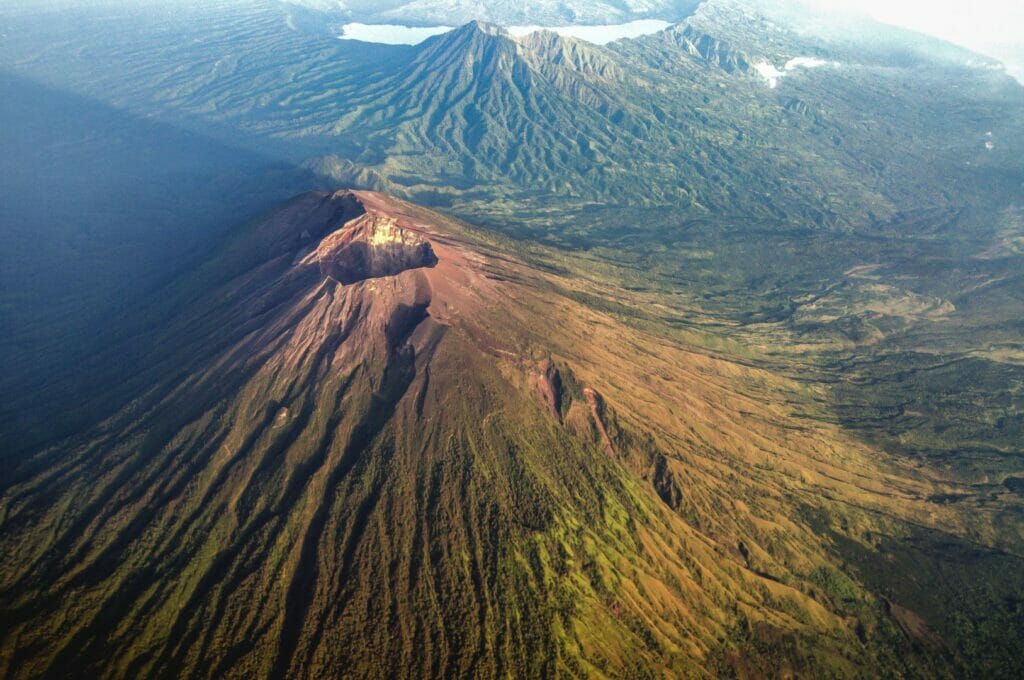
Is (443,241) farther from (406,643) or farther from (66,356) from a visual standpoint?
(66,356)

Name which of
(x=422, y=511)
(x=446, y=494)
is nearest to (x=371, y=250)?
(x=446, y=494)

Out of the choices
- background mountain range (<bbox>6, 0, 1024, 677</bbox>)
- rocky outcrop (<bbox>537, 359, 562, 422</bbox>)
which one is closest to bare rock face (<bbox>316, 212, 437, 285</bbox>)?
background mountain range (<bbox>6, 0, 1024, 677</bbox>)

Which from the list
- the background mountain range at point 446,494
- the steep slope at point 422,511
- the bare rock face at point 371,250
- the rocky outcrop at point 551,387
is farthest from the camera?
the bare rock face at point 371,250

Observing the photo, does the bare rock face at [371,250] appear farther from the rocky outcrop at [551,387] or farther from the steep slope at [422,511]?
the rocky outcrop at [551,387]

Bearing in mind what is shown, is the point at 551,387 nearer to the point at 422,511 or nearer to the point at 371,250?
the point at 422,511

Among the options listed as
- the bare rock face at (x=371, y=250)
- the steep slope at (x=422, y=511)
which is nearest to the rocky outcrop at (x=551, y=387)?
the steep slope at (x=422, y=511)
